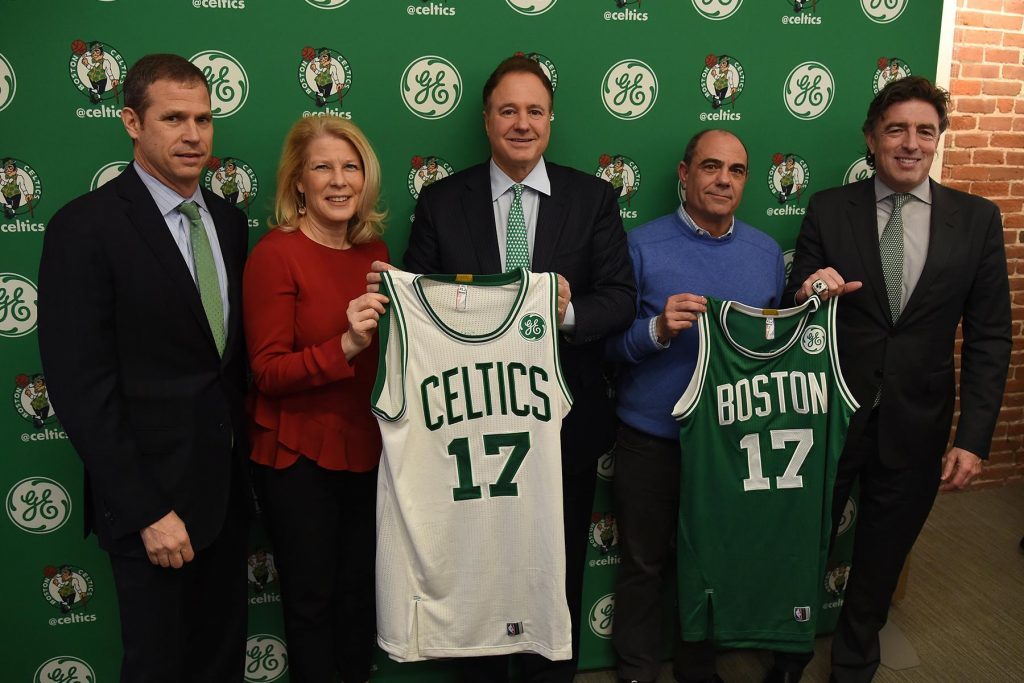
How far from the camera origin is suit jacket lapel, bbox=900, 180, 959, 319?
217cm

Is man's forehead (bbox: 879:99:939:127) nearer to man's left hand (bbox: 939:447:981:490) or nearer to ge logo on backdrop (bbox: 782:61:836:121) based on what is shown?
ge logo on backdrop (bbox: 782:61:836:121)

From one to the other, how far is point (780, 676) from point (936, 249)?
150cm

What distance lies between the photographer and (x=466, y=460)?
73.8 inches

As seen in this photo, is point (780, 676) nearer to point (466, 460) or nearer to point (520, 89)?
point (466, 460)

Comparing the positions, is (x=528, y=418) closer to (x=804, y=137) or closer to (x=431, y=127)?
(x=431, y=127)

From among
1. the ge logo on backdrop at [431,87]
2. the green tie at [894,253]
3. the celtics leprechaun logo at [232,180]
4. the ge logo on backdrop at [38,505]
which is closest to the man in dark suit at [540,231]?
the ge logo on backdrop at [431,87]

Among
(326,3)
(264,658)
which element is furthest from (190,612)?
(326,3)

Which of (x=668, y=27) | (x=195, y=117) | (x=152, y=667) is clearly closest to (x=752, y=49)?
(x=668, y=27)

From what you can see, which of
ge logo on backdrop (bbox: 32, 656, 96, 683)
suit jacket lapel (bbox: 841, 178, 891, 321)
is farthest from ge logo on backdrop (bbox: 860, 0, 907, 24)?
ge logo on backdrop (bbox: 32, 656, 96, 683)

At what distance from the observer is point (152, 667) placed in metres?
1.76

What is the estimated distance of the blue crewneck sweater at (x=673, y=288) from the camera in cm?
223

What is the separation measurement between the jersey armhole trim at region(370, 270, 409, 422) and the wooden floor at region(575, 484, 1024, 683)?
1.47 meters

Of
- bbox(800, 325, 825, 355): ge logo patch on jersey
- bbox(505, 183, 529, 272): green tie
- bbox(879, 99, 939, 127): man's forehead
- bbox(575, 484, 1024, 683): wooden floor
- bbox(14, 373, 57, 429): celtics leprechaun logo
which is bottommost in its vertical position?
bbox(575, 484, 1024, 683): wooden floor

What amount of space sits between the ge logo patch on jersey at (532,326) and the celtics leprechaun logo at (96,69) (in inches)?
55.9
